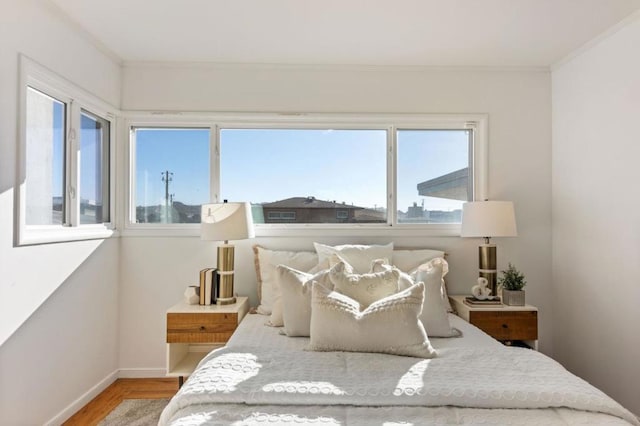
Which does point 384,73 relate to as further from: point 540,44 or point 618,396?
point 618,396

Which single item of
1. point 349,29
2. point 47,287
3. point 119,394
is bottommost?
point 119,394

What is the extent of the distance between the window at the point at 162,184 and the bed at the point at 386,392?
1.68 meters

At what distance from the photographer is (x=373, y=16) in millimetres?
2305

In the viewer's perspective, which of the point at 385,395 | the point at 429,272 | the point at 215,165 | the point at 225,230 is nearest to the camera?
the point at 385,395

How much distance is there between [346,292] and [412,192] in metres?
1.36

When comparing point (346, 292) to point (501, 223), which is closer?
point (346, 292)

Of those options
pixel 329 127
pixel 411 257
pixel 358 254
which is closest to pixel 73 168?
pixel 329 127

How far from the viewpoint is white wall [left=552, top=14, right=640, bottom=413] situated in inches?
93.2

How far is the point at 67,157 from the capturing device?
98.2 inches

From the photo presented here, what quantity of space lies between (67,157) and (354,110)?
2.11 m

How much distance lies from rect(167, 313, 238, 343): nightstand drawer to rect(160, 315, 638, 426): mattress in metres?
0.89

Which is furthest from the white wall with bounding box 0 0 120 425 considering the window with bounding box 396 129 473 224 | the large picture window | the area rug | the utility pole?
the window with bounding box 396 129 473 224

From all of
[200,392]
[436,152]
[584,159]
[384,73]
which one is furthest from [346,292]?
[584,159]

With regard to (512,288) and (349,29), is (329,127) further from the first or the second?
(512,288)
